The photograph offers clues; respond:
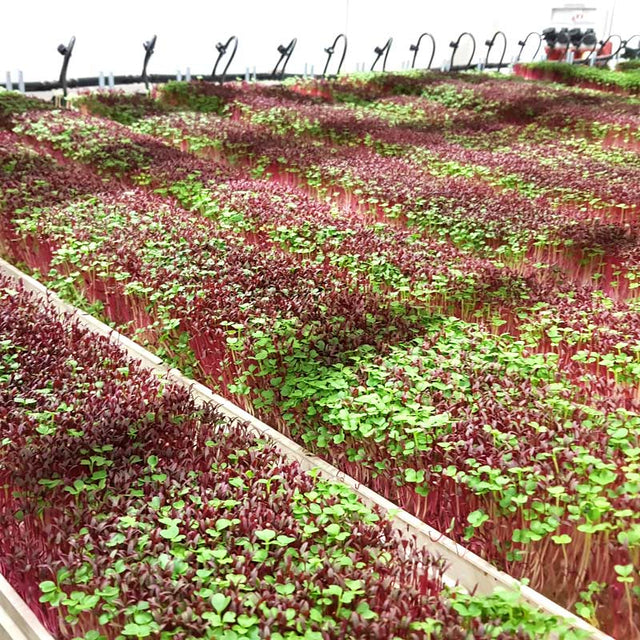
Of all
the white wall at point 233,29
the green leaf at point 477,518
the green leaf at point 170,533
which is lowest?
the green leaf at point 170,533

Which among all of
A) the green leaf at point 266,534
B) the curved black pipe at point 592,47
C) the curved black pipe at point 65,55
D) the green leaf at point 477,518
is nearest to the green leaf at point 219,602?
the green leaf at point 266,534

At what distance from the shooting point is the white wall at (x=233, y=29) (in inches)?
416

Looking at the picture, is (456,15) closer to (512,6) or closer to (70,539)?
(512,6)

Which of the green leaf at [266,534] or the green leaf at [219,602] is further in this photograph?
the green leaf at [266,534]

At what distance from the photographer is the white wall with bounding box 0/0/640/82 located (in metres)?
10.6

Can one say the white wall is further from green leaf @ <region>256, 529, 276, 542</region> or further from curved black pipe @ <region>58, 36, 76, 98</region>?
green leaf @ <region>256, 529, 276, 542</region>

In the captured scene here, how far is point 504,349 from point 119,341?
1.62 m

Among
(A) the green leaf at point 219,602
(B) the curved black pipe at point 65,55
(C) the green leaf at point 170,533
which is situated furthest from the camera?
(B) the curved black pipe at point 65,55

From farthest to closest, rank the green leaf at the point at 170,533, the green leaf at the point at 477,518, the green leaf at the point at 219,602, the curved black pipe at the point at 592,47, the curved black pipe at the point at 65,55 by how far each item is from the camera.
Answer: the curved black pipe at the point at 592,47 < the curved black pipe at the point at 65,55 < the green leaf at the point at 477,518 < the green leaf at the point at 170,533 < the green leaf at the point at 219,602

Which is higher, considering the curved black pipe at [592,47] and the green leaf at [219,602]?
the curved black pipe at [592,47]

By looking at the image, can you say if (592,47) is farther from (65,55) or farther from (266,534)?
(266,534)

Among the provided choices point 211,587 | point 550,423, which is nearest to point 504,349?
point 550,423

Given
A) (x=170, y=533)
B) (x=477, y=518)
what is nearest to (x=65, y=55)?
(x=170, y=533)

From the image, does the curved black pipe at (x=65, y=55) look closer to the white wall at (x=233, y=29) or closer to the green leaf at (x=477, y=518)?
the white wall at (x=233, y=29)
